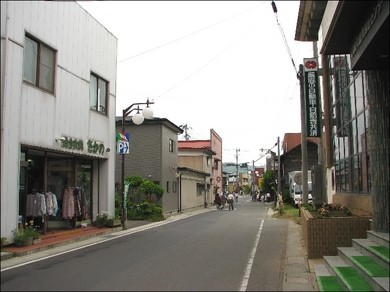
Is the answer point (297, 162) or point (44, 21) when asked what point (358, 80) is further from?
point (297, 162)

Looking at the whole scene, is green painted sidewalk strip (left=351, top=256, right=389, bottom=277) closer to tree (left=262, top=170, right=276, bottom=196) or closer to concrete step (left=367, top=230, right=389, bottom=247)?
concrete step (left=367, top=230, right=389, bottom=247)

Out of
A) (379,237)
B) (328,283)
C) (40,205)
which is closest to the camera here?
(328,283)

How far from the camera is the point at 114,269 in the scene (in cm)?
1005

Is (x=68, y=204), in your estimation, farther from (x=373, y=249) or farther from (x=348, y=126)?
(x=373, y=249)

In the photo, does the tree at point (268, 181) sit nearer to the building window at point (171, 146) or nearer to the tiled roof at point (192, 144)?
the tiled roof at point (192, 144)

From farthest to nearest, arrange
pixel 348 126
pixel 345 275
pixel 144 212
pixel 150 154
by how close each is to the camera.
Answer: pixel 150 154
pixel 144 212
pixel 348 126
pixel 345 275

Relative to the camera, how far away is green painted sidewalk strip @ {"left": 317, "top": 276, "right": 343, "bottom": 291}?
7.94 metres

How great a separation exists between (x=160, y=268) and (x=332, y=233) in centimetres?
417

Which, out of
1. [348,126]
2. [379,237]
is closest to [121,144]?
[348,126]

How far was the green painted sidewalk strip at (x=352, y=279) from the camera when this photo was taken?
23.5ft

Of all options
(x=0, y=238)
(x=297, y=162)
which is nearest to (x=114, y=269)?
(x=0, y=238)

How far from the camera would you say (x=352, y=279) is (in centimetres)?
777

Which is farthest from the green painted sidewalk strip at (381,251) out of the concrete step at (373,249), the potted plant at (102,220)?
the potted plant at (102,220)

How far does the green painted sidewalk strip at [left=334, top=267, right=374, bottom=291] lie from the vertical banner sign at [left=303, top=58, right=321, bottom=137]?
11105 millimetres
